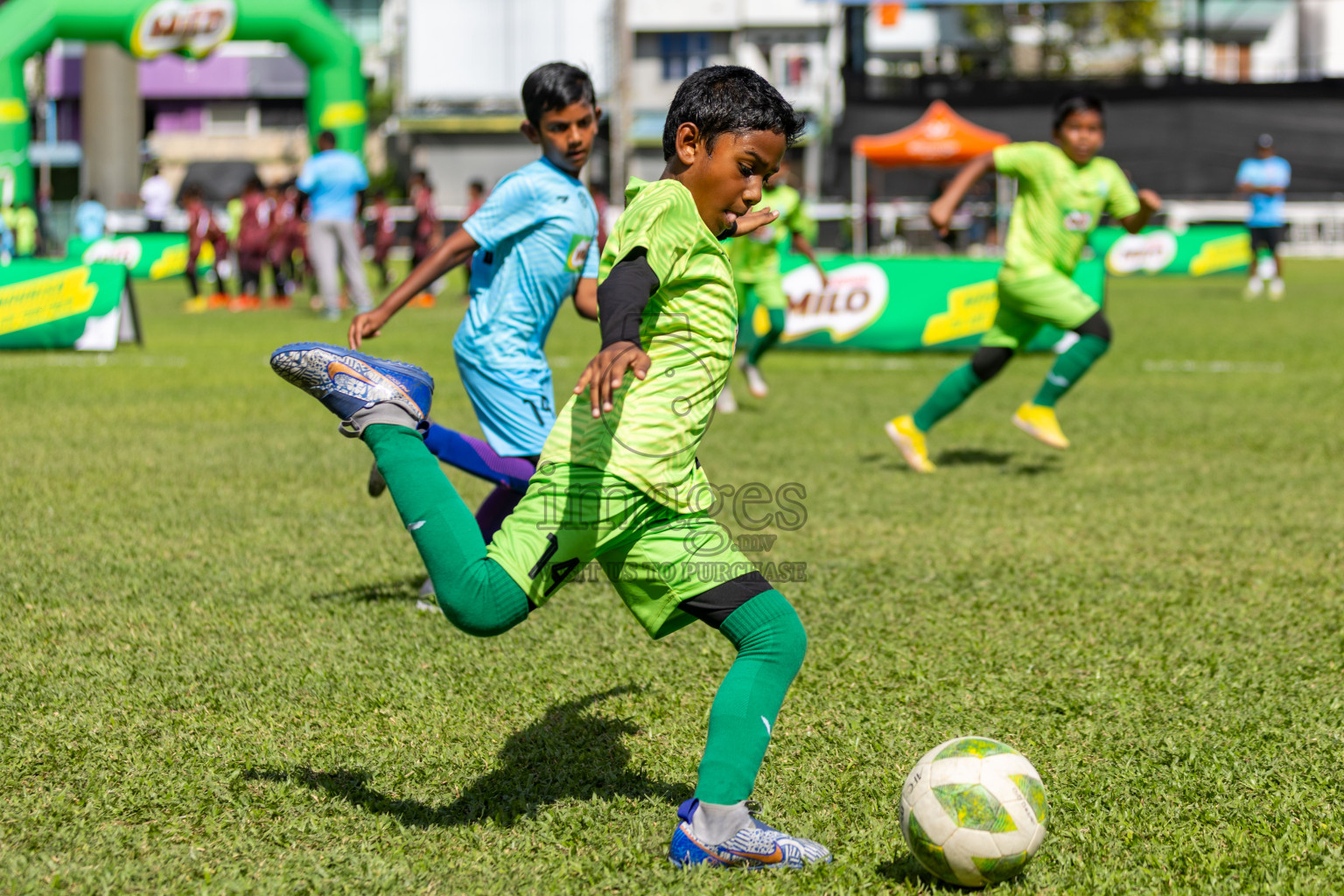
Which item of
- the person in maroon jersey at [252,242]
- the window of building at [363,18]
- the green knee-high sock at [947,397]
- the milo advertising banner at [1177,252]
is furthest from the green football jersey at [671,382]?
the window of building at [363,18]

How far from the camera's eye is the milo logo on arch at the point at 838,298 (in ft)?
45.4

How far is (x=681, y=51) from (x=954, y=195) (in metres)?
46.8

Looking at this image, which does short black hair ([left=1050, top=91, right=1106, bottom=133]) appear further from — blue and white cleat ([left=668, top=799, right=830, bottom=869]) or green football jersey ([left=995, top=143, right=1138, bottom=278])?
blue and white cleat ([left=668, top=799, right=830, bottom=869])

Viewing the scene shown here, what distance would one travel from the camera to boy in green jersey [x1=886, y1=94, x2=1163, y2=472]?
7.65 metres

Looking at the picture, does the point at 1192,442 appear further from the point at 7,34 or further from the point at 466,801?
the point at 7,34

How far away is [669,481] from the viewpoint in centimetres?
282

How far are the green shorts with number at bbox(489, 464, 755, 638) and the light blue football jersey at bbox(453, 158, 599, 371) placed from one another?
1.78m

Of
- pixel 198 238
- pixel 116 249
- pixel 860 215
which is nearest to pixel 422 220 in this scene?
pixel 198 238

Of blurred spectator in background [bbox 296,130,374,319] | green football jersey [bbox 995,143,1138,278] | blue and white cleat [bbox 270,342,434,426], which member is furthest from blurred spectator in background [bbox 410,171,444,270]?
blue and white cleat [bbox 270,342,434,426]

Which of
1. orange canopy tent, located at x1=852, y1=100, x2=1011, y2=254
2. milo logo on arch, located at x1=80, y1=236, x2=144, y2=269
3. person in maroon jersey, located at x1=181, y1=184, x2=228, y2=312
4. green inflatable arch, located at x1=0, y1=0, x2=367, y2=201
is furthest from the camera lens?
orange canopy tent, located at x1=852, y1=100, x2=1011, y2=254

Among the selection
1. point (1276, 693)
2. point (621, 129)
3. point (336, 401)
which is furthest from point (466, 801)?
point (621, 129)

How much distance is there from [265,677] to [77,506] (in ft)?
9.30

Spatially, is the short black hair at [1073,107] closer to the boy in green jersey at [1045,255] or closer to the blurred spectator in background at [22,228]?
the boy in green jersey at [1045,255]

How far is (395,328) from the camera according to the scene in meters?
16.5
